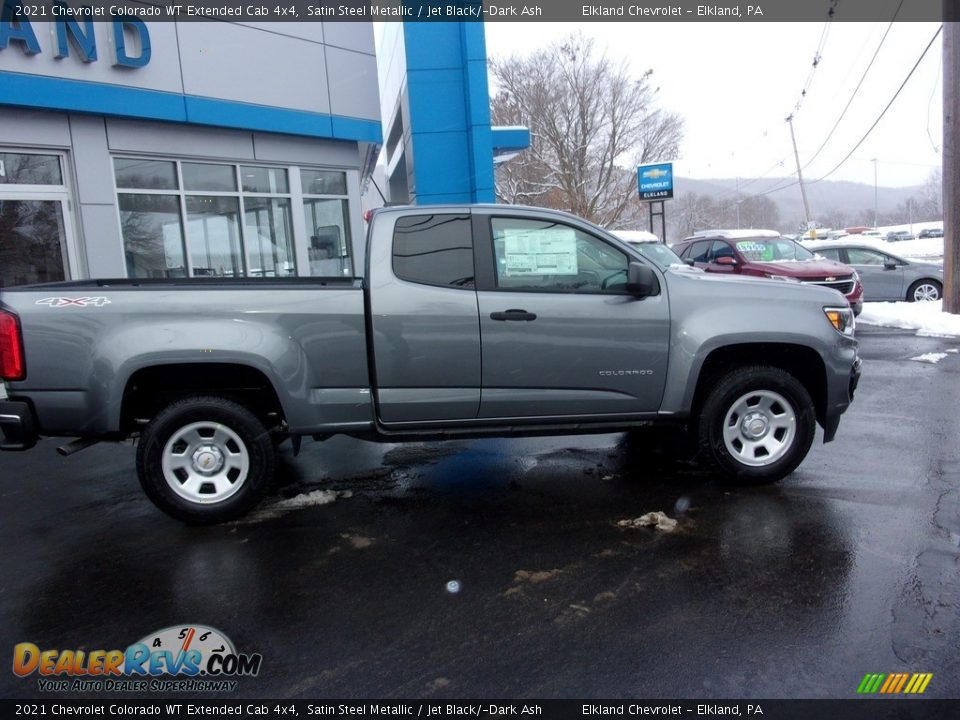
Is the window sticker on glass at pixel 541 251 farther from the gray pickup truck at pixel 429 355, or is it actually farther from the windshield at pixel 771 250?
the windshield at pixel 771 250

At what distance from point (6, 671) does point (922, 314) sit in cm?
1480

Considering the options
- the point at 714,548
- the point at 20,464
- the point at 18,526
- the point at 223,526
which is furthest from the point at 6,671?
the point at 20,464

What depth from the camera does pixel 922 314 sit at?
13.2m

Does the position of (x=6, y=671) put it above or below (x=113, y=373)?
below

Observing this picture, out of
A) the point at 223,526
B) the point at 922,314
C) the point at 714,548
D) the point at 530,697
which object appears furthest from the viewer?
the point at 922,314

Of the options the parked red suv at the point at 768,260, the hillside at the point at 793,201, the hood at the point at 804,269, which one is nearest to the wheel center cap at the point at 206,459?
the parked red suv at the point at 768,260

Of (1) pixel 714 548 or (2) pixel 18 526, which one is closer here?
(1) pixel 714 548

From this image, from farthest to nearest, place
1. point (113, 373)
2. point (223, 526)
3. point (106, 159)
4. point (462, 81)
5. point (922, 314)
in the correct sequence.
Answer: point (462, 81) < point (922, 314) < point (106, 159) < point (223, 526) < point (113, 373)

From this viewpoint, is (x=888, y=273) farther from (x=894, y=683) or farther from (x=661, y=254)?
(x=894, y=683)

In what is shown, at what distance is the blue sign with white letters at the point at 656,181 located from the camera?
24.4m

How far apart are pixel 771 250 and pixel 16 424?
13402 millimetres

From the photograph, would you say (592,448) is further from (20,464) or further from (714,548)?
(20,464)

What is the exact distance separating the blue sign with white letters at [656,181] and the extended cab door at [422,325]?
21.4 metres

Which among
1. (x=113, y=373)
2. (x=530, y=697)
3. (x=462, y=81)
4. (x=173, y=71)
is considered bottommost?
(x=530, y=697)
